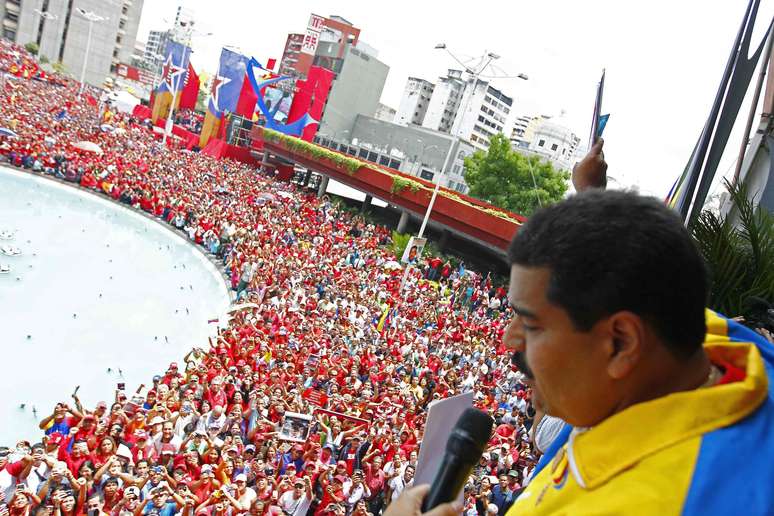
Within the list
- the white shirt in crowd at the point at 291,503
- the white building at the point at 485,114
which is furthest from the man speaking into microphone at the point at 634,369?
the white building at the point at 485,114

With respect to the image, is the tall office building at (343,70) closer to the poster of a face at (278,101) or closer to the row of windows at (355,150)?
the row of windows at (355,150)

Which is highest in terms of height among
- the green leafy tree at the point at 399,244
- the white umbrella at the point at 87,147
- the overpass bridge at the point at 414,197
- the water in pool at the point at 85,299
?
the overpass bridge at the point at 414,197

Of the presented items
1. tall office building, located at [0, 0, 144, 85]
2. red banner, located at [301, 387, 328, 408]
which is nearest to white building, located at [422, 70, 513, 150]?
tall office building, located at [0, 0, 144, 85]

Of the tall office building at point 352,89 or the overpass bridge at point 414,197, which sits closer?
the overpass bridge at point 414,197

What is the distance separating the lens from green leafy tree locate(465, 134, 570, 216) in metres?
35.3

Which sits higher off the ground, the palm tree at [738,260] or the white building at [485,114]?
the white building at [485,114]

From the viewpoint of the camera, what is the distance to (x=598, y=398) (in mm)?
1090

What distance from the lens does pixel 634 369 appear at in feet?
3.45

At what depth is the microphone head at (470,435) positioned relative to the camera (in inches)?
54.4

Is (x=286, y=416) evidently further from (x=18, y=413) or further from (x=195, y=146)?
(x=195, y=146)

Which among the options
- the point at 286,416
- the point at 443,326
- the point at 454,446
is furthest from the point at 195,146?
the point at 454,446

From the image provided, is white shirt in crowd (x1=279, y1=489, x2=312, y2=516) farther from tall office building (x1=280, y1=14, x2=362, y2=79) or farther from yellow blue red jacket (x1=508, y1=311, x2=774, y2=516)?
tall office building (x1=280, y1=14, x2=362, y2=79)

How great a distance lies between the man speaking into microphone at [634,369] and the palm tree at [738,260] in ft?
7.94

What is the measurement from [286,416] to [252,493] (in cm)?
168
